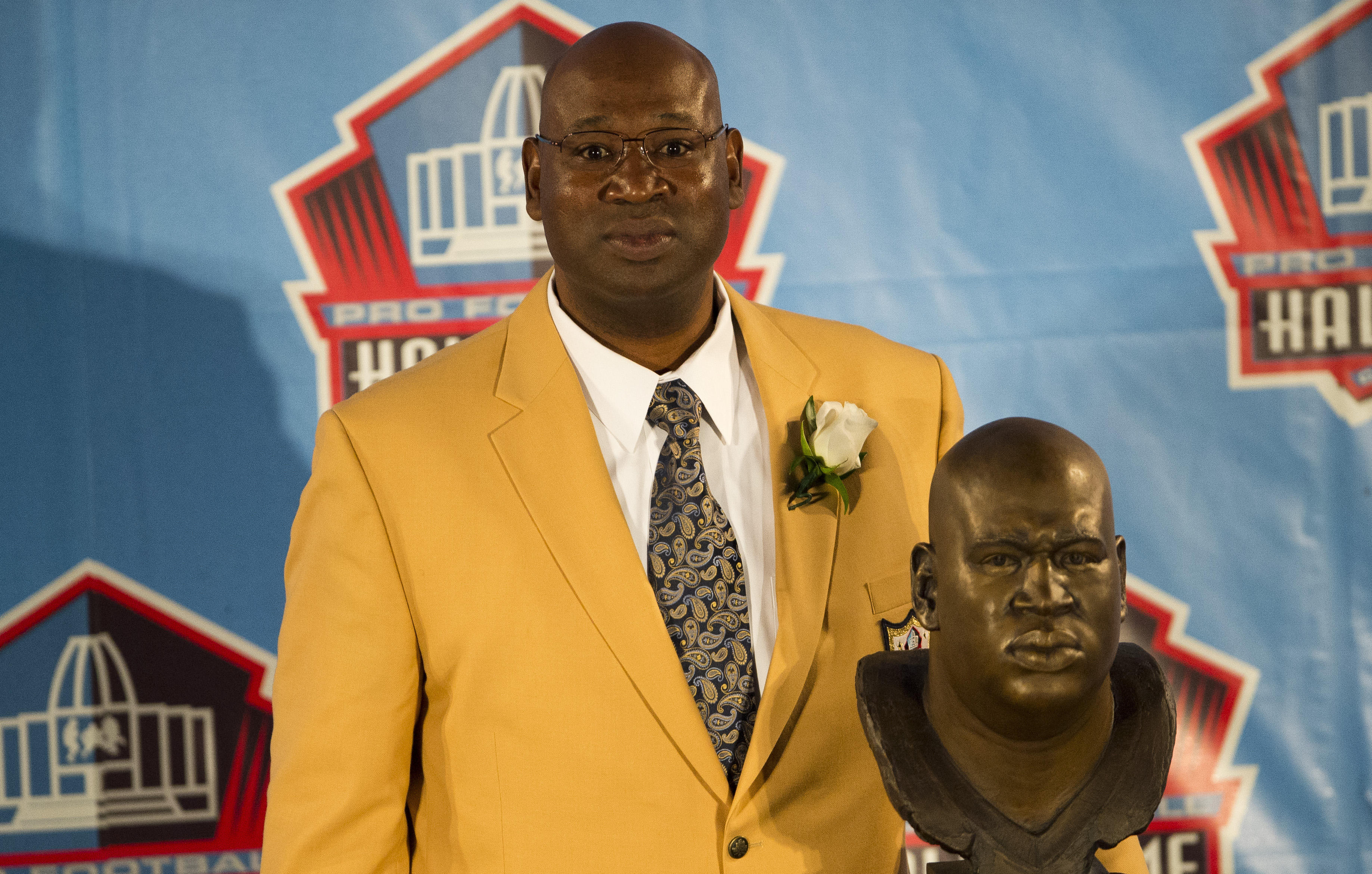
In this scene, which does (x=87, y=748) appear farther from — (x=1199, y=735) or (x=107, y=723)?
(x=1199, y=735)

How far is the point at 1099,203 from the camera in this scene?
2.86 metres

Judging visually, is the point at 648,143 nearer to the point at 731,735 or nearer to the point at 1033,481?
the point at 1033,481

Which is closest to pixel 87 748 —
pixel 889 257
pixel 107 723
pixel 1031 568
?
pixel 107 723

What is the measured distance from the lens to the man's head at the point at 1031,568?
4.22 feet

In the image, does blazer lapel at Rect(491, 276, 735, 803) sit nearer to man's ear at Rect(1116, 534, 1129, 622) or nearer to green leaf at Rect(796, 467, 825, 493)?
green leaf at Rect(796, 467, 825, 493)

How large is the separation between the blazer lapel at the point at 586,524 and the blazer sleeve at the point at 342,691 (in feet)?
0.71

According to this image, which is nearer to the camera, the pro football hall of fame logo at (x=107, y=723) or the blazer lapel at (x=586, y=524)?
the blazer lapel at (x=586, y=524)

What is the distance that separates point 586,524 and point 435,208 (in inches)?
60.0

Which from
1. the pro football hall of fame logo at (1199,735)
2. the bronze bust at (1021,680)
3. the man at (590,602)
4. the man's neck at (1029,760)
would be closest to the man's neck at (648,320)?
the man at (590,602)

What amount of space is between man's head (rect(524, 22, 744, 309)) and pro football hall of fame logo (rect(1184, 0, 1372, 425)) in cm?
175

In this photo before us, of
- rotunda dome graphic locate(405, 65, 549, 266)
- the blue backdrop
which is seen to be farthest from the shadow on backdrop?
rotunda dome graphic locate(405, 65, 549, 266)

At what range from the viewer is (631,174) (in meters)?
1.56

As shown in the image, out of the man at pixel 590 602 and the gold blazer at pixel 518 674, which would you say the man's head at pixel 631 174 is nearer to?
the man at pixel 590 602

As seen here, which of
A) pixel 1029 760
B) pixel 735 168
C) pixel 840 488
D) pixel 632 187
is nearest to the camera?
pixel 1029 760
